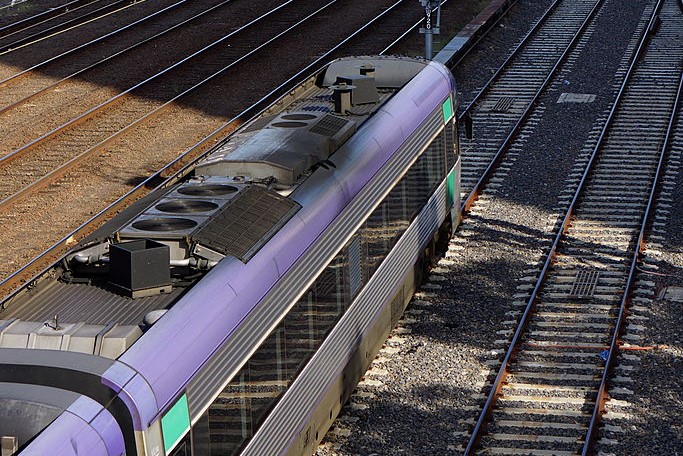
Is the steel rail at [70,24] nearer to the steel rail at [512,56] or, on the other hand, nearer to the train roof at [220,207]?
the steel rail at [512,56]

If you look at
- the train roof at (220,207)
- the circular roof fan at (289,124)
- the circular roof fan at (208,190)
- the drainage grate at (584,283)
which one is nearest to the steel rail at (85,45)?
the train roof at (220,207)

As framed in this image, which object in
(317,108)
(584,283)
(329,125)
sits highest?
(329,125)

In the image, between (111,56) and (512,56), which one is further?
(111,56)

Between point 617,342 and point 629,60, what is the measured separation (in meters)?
16.2

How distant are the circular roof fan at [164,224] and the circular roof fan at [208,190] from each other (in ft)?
2.87

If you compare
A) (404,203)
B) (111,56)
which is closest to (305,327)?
(404,203)

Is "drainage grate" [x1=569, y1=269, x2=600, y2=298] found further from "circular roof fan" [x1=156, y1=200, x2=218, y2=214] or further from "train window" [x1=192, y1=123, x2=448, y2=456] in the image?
"circular roof fan" [x1=156, y1=200, x2=218, y2=214]

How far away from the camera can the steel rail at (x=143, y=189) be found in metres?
15.7

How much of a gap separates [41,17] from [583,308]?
23.7 meters

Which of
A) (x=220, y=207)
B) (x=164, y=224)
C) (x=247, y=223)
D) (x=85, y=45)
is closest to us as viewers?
(x=164, y=224)

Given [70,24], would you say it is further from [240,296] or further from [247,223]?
[240,296]

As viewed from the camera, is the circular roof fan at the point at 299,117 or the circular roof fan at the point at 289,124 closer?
the circular roof fan at the point at 289,124

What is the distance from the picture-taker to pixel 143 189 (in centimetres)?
2003

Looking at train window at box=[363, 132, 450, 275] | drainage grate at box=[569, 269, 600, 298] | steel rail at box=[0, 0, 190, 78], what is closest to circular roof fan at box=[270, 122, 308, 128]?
train window at box=[363, 132, 450, 275]
